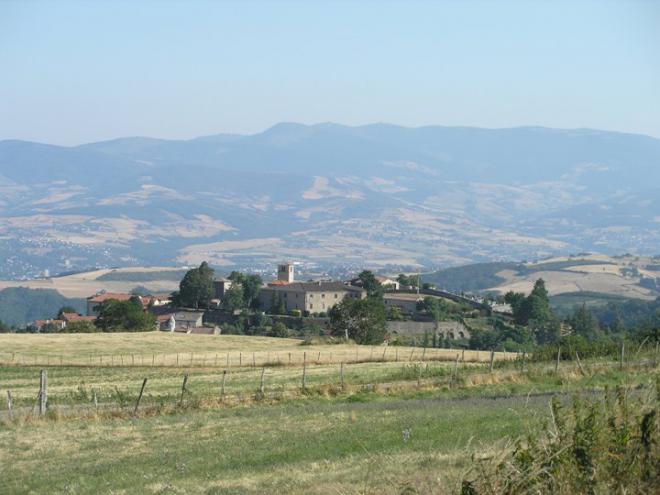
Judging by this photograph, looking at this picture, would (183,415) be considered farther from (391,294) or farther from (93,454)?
(391,294)

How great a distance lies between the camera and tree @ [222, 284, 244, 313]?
122500 millimetres

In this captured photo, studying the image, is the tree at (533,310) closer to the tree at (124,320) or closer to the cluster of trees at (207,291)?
the cluster of trees at (207,291)

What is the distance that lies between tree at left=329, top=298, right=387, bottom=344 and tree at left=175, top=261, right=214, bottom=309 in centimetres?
4121

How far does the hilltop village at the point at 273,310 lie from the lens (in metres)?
100

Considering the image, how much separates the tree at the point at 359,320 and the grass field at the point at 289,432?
49.3 metres

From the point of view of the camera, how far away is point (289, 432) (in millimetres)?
19094

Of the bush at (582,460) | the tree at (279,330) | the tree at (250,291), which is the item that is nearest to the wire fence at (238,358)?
the bush at (582,460)

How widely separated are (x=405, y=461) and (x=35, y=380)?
103 ft

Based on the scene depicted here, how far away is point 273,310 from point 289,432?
4132 inches

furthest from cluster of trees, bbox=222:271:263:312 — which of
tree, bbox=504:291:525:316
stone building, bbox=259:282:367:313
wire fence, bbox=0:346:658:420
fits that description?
wire fence, bbox=0:346:658:420

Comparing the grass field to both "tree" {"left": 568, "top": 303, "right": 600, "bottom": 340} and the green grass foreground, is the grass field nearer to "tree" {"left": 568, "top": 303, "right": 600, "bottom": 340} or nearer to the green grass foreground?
the green grass foreground

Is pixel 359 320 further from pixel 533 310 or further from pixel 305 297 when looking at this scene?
pixel 305 297

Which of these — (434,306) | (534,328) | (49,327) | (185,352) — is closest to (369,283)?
(434,306)

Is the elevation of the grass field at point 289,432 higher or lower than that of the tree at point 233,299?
lower
